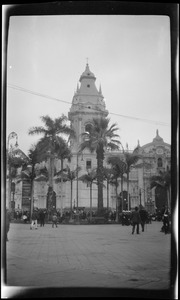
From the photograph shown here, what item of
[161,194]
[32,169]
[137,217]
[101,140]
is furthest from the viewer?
[32,169]

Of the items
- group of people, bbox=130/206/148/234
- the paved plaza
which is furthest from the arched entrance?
the paved plaza

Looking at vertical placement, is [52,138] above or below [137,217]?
above

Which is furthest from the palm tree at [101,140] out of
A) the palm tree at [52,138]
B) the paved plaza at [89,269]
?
the paved plaza at [89,269]

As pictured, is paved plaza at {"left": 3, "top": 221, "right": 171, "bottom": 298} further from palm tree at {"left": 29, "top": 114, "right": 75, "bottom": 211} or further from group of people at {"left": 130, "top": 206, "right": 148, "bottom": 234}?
palm tree at {"left": 29, "top": 114, "right": 75, "bottom": 211}

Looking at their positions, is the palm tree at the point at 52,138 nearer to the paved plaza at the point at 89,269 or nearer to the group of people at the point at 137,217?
the group of people at the point at 137,217

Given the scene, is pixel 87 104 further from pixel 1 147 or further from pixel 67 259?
pixel 1 147

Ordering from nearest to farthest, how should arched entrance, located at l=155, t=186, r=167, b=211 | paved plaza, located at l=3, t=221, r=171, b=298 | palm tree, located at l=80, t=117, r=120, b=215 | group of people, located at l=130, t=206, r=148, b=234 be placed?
paved plaza, located at l=3, t=221, r=171, b=298, arched entrance, located at l=155, t=186, r=167, b=211, group of people, located at l=130, t=206, r=148, b=234, palm tree, located at l=80, t=117, r=120, b=215

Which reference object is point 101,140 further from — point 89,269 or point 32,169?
point 89,269

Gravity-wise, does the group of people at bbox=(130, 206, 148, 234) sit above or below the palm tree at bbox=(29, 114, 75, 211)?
below

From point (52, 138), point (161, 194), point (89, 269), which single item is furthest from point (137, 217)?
point (52, 138)

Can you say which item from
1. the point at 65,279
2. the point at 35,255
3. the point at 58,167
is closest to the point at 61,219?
the point at 58,167

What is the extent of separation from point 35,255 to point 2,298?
496cm

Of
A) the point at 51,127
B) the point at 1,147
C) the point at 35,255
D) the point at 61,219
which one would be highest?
the point at 51,127

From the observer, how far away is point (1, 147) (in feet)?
15.3
